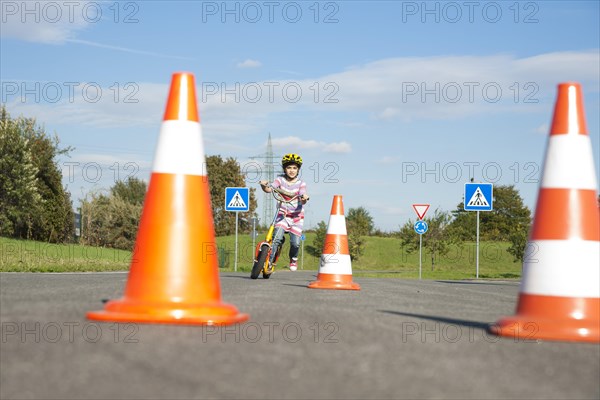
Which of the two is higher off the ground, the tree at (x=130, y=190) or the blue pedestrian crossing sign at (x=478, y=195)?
the tree at (x=130, y=190)

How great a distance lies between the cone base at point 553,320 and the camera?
4.96 metres

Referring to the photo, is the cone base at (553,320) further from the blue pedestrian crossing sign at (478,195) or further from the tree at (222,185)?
the tree at (222,185)

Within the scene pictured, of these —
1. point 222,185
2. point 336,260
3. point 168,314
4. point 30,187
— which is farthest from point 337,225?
point 222,185

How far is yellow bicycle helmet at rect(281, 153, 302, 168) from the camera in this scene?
1308 cm

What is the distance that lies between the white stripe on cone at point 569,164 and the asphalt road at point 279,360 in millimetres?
1200

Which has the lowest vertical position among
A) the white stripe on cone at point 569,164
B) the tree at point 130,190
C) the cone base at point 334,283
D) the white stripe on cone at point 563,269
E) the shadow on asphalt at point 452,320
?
the cone base at point 334,283

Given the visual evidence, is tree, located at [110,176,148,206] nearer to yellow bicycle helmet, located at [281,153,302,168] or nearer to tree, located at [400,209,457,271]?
tree, located at [400,209,457,271]

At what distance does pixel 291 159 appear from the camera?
13.1 meters

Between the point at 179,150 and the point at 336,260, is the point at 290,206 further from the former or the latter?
the point at 179,150

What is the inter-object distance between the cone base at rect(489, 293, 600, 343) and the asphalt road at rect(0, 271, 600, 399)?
0.18 m

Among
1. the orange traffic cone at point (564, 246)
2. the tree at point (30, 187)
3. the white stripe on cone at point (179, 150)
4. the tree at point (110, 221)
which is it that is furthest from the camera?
the tree at point (110, 221)

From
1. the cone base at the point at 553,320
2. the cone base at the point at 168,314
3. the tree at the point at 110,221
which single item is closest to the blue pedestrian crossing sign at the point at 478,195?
the cone base at the point at 553,320

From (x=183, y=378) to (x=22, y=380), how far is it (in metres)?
0.64

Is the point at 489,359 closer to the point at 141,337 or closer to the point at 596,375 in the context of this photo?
the point at 596,375
